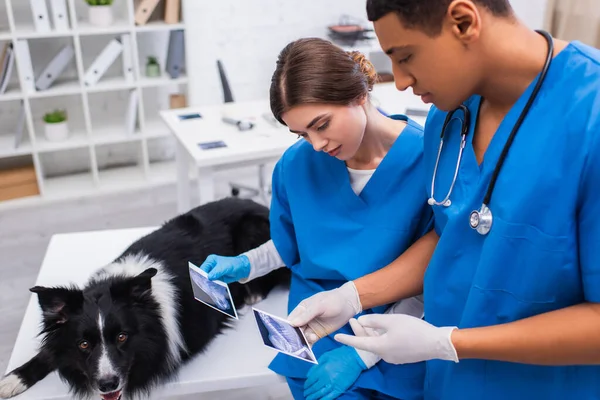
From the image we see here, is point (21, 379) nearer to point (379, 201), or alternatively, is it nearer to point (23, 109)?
point (379, 201)

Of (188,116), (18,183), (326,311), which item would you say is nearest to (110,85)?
(18,183)

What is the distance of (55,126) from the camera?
3582 millimetres

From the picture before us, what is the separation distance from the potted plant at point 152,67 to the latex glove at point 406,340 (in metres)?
3.07

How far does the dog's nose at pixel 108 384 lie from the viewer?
4.55 ft

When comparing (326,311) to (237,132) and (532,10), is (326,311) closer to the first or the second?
(237,132)

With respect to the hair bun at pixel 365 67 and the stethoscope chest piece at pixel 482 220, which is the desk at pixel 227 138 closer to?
the hair bun at pixel 365 67

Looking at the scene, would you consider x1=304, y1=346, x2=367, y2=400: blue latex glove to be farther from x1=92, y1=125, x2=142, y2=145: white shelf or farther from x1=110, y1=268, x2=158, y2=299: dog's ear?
x1=92, y1=125, x2=142, y2=145: white shelf

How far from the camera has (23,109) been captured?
11.3 ft

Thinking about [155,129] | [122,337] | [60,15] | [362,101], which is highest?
[362,101]

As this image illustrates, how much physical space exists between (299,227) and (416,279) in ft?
1.16

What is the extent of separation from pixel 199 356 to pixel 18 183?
8.50 feet

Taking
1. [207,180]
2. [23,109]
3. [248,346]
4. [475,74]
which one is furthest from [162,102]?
[475,74]

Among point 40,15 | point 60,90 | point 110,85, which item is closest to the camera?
point 40,15

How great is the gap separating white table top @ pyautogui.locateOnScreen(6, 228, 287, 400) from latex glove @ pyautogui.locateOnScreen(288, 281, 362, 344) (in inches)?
10.7
